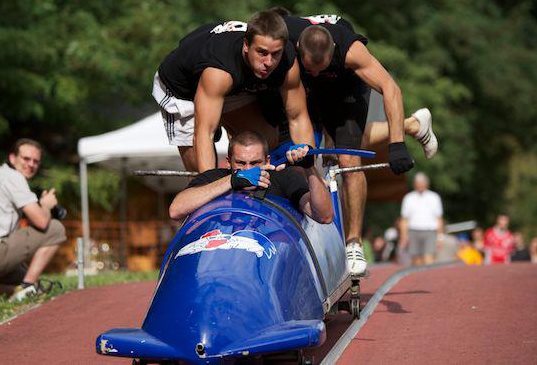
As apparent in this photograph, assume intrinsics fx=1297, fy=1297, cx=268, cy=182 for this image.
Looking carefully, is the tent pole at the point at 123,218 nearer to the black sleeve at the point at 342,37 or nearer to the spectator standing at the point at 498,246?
the spectator standing at the point at 498,246

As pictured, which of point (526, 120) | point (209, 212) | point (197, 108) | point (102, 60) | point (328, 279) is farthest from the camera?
point (526, 120)

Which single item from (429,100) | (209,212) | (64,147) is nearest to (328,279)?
(209,212)

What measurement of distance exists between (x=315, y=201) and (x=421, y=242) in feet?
41.3

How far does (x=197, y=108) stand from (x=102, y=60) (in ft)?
46.8

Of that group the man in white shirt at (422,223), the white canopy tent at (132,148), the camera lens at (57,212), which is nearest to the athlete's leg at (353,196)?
the camera lens at (57,212)

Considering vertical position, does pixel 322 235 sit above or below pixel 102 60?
below

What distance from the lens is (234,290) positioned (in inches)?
245

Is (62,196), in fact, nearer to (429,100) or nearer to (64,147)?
(64,147)

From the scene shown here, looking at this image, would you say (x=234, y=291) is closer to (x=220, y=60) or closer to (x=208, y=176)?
(x=208, y=176)

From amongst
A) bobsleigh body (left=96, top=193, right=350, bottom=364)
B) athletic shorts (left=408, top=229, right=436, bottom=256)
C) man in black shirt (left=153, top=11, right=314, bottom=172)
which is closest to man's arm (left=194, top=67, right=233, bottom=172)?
man in black shirt (left=153, top=11, right=314, bottom=172)

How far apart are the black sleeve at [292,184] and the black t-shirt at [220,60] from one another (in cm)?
99

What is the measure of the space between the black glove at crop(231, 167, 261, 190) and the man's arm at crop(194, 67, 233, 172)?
1.13 meters

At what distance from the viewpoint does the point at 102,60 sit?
2219 cm

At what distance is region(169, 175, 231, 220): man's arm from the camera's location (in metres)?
7.03
